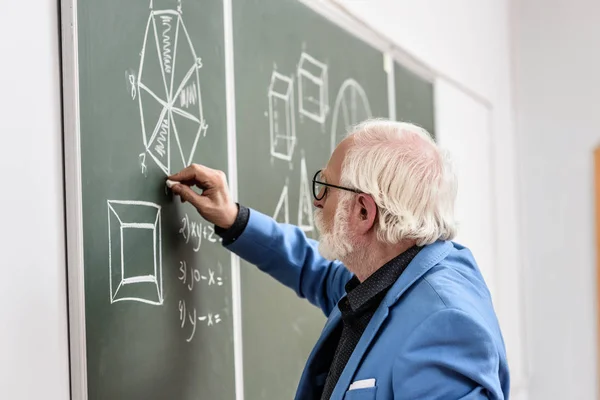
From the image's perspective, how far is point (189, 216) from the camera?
1.65 meters

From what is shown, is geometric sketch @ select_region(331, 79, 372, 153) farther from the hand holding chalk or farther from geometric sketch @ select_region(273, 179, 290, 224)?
the hand holding chalk

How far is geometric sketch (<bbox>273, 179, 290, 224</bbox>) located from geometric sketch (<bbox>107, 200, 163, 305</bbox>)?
1.85 ft

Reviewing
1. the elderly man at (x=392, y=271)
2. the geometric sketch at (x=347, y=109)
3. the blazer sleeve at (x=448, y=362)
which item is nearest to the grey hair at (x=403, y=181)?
the elderly man at (x=392, y=271)

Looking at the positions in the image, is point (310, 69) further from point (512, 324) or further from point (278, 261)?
point (512, 324)

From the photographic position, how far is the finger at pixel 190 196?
62.2 inches

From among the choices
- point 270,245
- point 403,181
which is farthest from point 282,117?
point 403,181

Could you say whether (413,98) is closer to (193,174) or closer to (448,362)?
(193,174)

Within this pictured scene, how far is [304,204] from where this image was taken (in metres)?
2.21

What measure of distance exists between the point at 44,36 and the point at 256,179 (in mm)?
777

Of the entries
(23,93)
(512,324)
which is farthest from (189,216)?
(512,324)

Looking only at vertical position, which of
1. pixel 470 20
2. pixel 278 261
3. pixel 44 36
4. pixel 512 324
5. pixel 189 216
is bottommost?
pixel 512 324

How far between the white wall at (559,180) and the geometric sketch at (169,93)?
3.24 meters

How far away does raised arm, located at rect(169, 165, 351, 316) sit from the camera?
1622mm

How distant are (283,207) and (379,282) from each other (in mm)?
648
